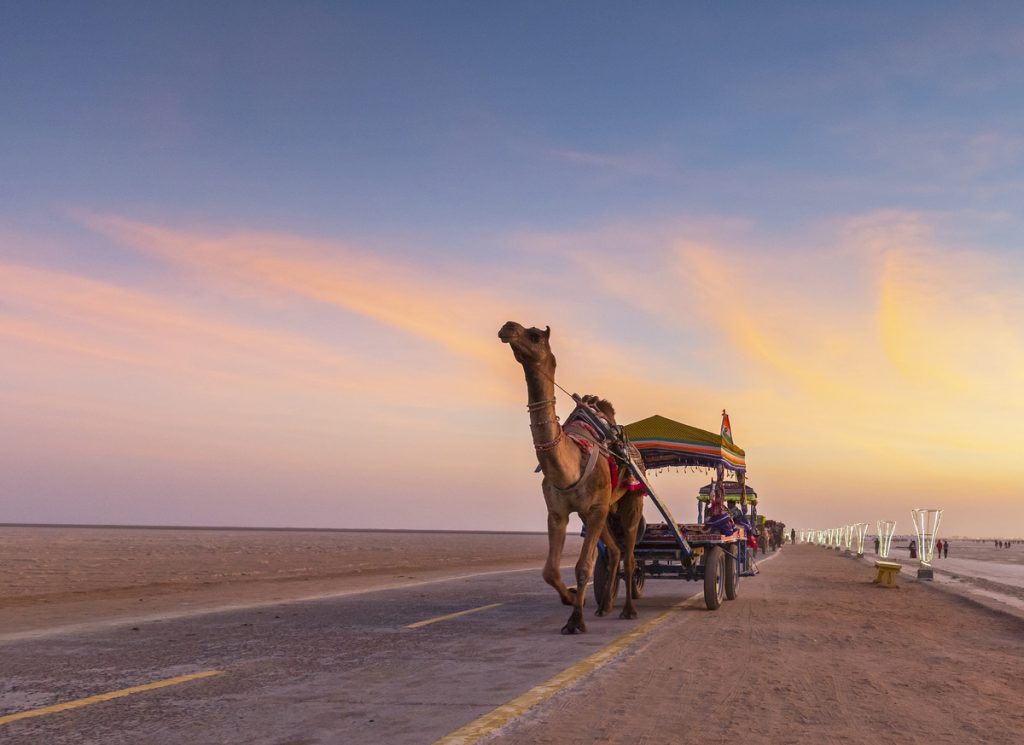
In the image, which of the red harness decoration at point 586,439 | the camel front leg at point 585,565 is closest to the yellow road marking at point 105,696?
the camel front leg at point 585,565

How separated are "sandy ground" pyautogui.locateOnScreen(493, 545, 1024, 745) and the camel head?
3937mm

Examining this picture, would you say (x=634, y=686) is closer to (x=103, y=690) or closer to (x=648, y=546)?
(x=103, y=690)

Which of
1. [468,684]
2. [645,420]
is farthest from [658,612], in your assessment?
[468,684]

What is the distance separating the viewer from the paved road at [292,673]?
240 inches

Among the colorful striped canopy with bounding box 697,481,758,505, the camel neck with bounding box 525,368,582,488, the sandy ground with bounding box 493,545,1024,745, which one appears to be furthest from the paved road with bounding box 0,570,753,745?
the colorful striped canopy with bounding box 697,481,758,505

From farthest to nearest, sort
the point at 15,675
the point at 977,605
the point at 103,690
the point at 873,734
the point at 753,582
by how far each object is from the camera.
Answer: the point at 753,582 → the point at 977,605 → the point at 15,675 → the point at 103,690 → the point at 873,734

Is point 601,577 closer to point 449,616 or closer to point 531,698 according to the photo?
point 449,616

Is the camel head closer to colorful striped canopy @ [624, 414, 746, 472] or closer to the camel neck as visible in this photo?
the camel neck

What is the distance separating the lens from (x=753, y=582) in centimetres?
2627

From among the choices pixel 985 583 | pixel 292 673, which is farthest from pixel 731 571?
pixel 985 583

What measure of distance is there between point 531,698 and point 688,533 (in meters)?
9.94

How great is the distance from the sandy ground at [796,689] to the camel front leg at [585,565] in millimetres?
1135

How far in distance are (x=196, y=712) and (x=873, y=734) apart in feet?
16.5

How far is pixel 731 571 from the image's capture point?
17.8 m
